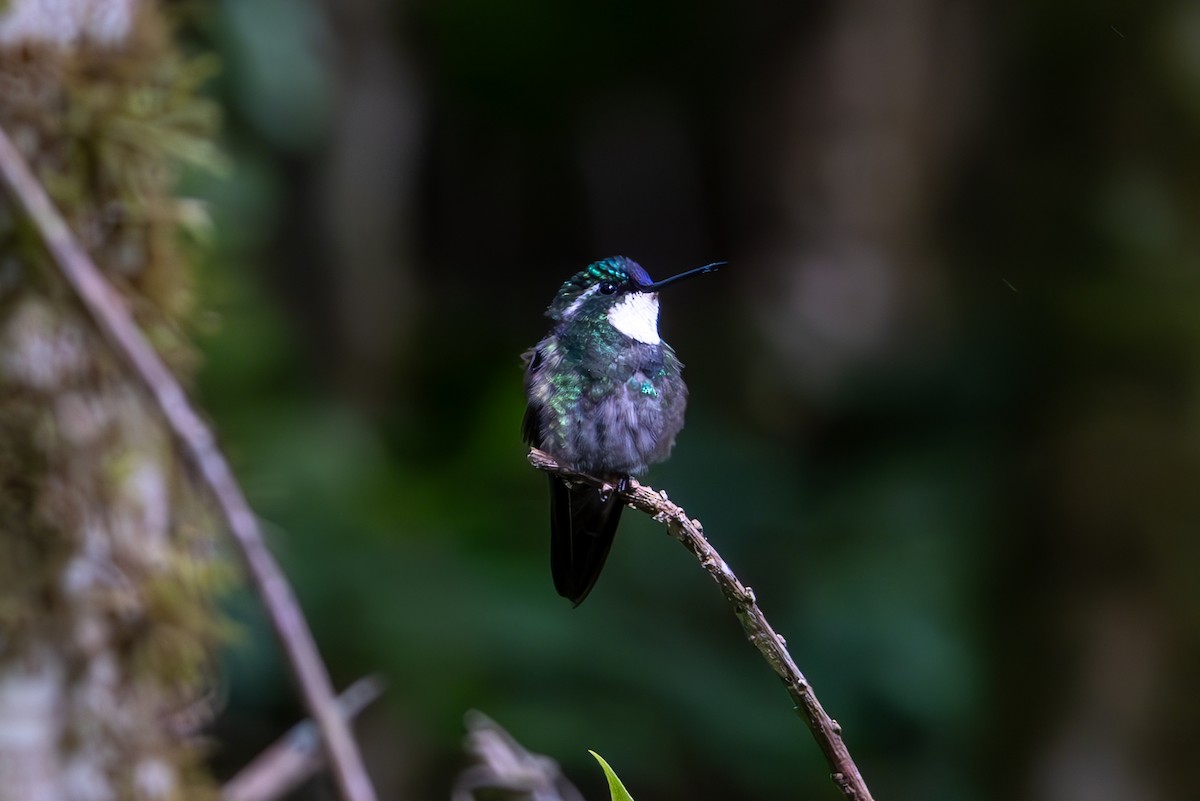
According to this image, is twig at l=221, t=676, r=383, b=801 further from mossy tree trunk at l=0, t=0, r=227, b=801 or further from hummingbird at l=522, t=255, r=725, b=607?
hummingbird at l=522, t=255, r=725, b=607

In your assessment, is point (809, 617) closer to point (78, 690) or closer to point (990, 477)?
point (990, 477)

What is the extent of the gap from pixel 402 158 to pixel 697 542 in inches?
209

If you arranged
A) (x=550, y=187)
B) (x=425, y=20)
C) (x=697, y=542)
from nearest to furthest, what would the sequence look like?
(x=697, y=542), (x=425, y=20), (x=550, y=187)

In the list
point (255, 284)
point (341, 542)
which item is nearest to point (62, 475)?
point (341, 542)

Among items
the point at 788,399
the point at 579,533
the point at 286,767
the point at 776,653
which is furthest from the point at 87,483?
the point at 788,399

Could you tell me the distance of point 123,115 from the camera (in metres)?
2.48

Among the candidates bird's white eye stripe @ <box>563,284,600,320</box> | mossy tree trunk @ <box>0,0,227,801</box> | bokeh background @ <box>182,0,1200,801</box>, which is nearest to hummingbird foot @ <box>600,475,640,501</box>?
bird's white eye stripe @ <box>563,284,600,320</box>

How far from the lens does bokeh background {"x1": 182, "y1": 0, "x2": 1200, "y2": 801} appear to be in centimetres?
493

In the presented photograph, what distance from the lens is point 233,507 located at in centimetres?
145

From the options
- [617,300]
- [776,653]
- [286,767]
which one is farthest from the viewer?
[617,300]

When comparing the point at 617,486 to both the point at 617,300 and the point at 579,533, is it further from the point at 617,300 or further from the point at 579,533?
the point at 617,300

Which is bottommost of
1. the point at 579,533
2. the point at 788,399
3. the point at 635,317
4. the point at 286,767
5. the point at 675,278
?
the point at 788,399

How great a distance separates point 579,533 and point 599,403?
23 cm

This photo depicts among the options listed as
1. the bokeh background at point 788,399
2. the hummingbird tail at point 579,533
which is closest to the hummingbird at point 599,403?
the hummingbird tail at point 579,533
